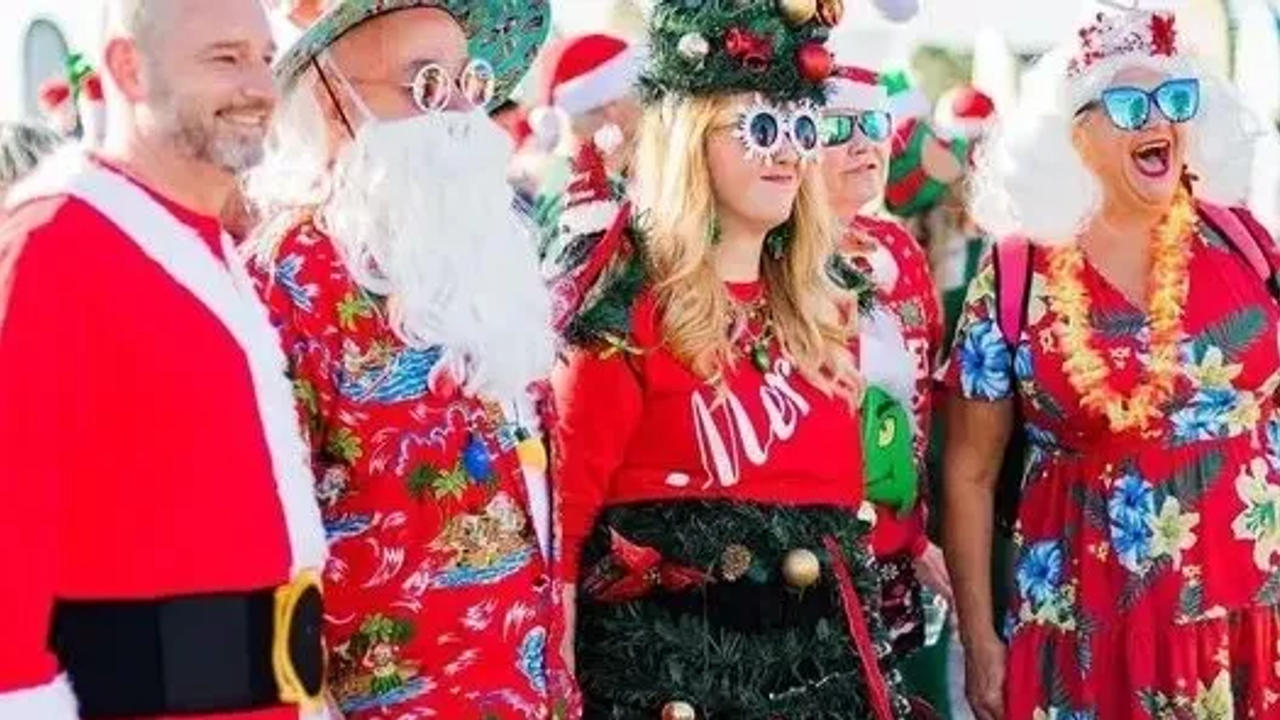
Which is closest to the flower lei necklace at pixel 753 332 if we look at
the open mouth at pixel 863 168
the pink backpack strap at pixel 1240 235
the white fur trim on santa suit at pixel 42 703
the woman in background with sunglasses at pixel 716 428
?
the woman in background with sunglasses at pixel 716 428

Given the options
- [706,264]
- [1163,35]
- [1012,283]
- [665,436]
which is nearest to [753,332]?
[706,264]

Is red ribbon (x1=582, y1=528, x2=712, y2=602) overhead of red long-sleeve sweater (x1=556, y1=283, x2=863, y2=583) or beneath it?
beneath

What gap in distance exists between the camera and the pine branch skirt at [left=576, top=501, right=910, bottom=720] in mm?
3785

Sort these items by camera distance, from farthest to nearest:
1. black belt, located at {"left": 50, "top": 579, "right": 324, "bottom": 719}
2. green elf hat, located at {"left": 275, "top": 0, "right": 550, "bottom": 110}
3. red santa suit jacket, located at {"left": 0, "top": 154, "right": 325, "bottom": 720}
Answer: green elf hat, located at {"left": 275, "top": 0, "right": 550, "bottom": 110} < black belt, located at {"left": 50, "top": 579, "right": 324, "bottom": 719} < red santa suit jacket, located at {"left": 0, "top": 154, "right": 325, "bottom": 720}

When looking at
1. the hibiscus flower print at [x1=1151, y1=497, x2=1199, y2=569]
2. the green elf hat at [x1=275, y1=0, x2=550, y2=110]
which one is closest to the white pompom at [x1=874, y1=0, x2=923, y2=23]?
the hibiscus flower print at [x1=1151, y1=497, x2=1199, y2=569]

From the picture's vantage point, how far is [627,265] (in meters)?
3.95

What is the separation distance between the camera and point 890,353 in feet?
15.5

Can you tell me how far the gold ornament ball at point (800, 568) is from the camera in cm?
382

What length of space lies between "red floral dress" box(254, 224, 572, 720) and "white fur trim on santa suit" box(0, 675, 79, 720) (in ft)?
2.14

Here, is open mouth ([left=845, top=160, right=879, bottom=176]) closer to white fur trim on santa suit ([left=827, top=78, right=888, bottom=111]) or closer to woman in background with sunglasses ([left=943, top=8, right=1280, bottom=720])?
white fur trim on santa suit ([left=827, top=78, right=888, bottom=111])

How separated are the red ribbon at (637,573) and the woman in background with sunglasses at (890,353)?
854 millimetres

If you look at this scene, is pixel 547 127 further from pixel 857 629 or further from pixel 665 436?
pixel 857 629

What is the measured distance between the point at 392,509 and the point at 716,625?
0.84 meters

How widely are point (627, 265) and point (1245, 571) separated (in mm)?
1479
